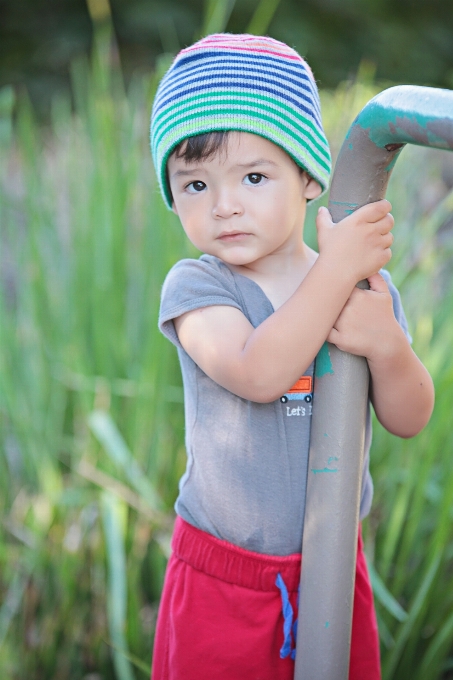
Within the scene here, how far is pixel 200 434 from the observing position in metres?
1.02

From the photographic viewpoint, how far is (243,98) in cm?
89

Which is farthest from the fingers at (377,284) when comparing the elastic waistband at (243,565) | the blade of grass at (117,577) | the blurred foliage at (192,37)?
the blurred foliage at (192,37)

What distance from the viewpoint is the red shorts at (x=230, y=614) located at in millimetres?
986

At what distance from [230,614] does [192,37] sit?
193 inches

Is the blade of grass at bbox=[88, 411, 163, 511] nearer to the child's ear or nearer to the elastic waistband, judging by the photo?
the elastic waistband

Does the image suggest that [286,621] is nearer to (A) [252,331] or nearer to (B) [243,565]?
(B) [243,565]

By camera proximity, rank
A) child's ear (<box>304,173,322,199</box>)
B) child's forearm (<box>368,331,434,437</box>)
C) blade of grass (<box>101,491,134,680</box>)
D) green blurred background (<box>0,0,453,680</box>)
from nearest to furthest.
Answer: child's forearm (<box>368,331,434,437</box>) → child's ear (<box>304,173,322,199</box>) → blade of grass (<box>101,491,134,680</box>) → green blurred background (<box>0,0,453,680</box>)

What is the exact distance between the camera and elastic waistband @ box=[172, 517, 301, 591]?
0.98 meters

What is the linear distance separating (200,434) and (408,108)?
0.50 metres

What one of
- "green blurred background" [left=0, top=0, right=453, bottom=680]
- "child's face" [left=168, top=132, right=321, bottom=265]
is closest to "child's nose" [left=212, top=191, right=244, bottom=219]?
"child's face" [left=168, top=132, right=321, bottom=265]

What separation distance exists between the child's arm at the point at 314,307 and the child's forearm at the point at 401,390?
92 mm

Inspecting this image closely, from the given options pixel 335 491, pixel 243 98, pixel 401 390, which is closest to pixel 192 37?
pixel 243 98

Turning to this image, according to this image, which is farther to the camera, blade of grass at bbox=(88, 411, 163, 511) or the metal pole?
blade of grass at bbox=(88, 411, 163, 511)

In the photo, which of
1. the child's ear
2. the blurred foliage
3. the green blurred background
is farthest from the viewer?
the blurred foliage
